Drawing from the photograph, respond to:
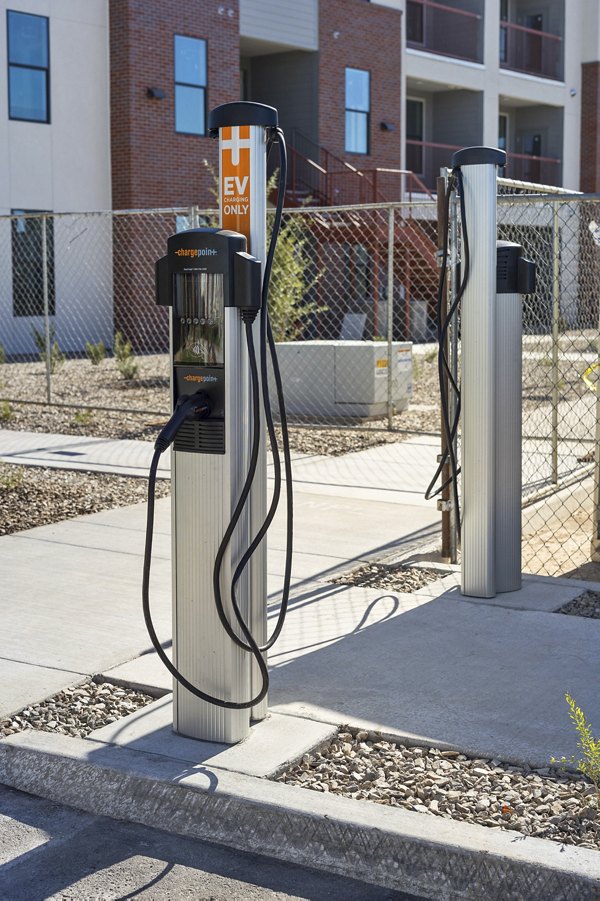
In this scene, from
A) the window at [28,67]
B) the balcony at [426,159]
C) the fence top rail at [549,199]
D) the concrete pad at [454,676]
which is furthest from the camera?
the balcony at [426,159]

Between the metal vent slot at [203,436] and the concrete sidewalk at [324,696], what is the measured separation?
970 mm

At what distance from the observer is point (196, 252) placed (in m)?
3.63

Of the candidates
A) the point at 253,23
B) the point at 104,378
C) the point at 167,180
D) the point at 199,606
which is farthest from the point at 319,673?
the point at 253,23

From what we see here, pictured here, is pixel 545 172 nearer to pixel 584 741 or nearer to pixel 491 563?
pixel 491 563

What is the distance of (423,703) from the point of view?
4270 mm

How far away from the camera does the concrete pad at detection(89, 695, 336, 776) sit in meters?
3.71

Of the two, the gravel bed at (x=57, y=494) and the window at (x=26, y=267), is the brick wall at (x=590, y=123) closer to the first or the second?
the window at (x=26, y=267)

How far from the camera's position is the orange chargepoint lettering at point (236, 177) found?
375 centimetres

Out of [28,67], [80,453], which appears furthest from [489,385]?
[28,67]

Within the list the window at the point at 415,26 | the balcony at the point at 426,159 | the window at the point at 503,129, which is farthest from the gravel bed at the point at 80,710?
the window at the point at 503,129

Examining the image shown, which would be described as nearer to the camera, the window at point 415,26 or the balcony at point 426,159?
the balcony at point 426,159

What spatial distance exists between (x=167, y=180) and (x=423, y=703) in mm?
19712

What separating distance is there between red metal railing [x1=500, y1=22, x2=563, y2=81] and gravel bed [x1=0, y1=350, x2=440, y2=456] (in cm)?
1750

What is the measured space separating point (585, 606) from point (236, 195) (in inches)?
112
